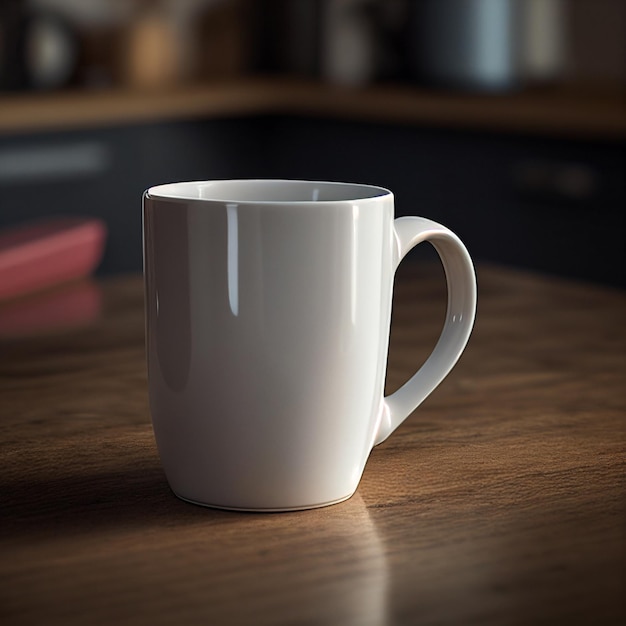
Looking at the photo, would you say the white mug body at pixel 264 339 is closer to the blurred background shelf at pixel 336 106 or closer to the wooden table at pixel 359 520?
the wooden table at pixel 359 520

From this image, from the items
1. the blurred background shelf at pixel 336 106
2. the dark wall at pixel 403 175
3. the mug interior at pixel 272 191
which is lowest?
the dark wall at pixel 403 175

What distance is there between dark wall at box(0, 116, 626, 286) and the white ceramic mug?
1.48 meters

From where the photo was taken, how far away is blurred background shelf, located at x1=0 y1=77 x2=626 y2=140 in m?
1.93

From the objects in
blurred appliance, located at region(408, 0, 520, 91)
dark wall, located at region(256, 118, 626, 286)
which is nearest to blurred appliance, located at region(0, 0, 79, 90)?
dark wall, located at region(256, 118, 626, 286)

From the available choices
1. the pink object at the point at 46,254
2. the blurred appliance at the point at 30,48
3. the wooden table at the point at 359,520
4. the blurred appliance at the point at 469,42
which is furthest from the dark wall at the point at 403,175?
the wooden table at the point at 359,520

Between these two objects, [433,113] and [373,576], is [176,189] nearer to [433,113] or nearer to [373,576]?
[373,576]

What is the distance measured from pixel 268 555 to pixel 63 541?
90 millimetres

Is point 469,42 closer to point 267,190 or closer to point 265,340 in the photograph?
point 267,190

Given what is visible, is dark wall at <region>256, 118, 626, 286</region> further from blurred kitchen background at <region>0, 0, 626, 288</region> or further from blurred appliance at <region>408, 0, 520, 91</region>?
blurred appliance at <region>408, 0, 520, 91</region>

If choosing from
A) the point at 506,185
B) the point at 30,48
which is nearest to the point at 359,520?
the point at 506,185

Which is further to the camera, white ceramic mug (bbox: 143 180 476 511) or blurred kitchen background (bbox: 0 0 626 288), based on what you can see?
blurred kitchen background (bbox: 0 0 626 288)

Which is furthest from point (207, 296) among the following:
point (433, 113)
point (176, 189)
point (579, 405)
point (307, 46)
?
point (307, 46)

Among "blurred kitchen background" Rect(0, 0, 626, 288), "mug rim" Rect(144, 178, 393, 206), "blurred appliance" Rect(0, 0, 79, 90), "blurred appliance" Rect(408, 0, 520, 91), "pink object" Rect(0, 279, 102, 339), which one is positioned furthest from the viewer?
"blurred appliance" Rect(0, 0, 79, 90)

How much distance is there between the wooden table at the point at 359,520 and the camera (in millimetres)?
409
